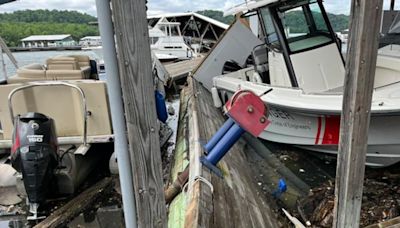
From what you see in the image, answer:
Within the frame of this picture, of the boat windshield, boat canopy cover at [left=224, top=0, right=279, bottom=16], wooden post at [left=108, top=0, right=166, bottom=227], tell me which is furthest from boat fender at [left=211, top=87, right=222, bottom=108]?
wooden post at [left=108, top=0, right=166, bottom=227]

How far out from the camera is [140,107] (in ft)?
4.07

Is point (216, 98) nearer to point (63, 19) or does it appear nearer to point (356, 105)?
point (63, 19)

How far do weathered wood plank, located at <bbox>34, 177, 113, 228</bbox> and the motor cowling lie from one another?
25 centimetres

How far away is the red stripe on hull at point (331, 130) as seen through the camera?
4098 mm

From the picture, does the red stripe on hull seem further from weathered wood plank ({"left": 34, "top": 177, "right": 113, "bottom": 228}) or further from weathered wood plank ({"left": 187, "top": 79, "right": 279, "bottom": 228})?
weathered wood plank ({"left": 34, "top": 177, "right": 113, "bottom": 228})

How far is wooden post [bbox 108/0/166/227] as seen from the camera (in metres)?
1.16

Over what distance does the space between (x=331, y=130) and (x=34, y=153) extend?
11.6 ft

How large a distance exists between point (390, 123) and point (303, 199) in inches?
52.6

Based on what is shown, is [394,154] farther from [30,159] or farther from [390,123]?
[30,159]

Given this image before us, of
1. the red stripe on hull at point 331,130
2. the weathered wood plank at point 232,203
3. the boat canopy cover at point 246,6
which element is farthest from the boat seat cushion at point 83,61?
the red stripe on hull at point 331,130

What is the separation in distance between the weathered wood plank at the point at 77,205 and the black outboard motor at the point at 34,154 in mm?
251

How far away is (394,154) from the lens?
396 centimetres

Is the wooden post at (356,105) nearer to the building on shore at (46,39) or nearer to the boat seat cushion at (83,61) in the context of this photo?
the boat seat cushion at (83,61)

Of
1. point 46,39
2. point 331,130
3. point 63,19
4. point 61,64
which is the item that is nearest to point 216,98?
point 331,130
